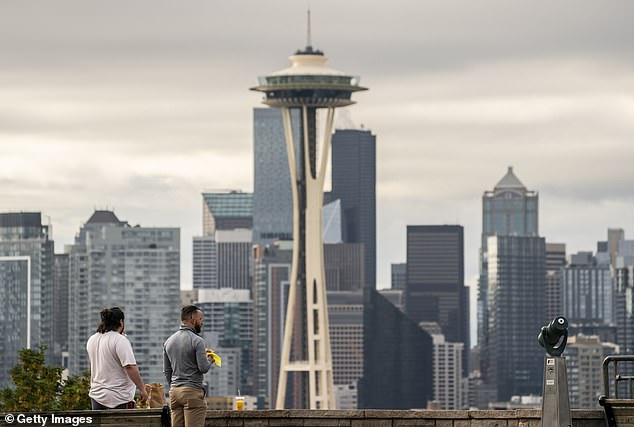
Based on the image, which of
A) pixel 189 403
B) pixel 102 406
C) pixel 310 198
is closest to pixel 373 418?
pixel 189 403

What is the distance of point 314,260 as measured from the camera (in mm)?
183375

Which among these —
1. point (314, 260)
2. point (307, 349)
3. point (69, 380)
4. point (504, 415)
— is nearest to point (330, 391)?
point (307, 349)

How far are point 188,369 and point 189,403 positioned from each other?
0.37 meters

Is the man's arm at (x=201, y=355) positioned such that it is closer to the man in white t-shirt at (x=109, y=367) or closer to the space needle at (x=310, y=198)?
the man in white t-shirt at (x=109, y=367)

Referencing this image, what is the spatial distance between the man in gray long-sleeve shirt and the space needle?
5953 inches

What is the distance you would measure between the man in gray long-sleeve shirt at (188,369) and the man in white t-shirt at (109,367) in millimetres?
484

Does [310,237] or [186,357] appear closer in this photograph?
[186,357]

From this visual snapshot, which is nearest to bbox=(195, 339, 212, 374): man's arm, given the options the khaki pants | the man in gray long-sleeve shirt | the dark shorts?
the man in gray long-sleeve shirt

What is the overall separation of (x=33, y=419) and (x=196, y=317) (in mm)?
2081

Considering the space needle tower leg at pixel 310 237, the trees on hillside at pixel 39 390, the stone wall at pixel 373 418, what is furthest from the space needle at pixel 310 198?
the stone wall at pixel 373 418

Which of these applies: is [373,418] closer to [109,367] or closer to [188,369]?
[188,369]

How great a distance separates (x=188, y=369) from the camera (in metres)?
21.1

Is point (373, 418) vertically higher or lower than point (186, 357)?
lower

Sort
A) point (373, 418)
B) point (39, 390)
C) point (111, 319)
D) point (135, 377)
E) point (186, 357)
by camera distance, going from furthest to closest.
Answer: point (39, 390) < point (373, 418) < point (186, 357) < point (111, 319) < point (135, 377)
